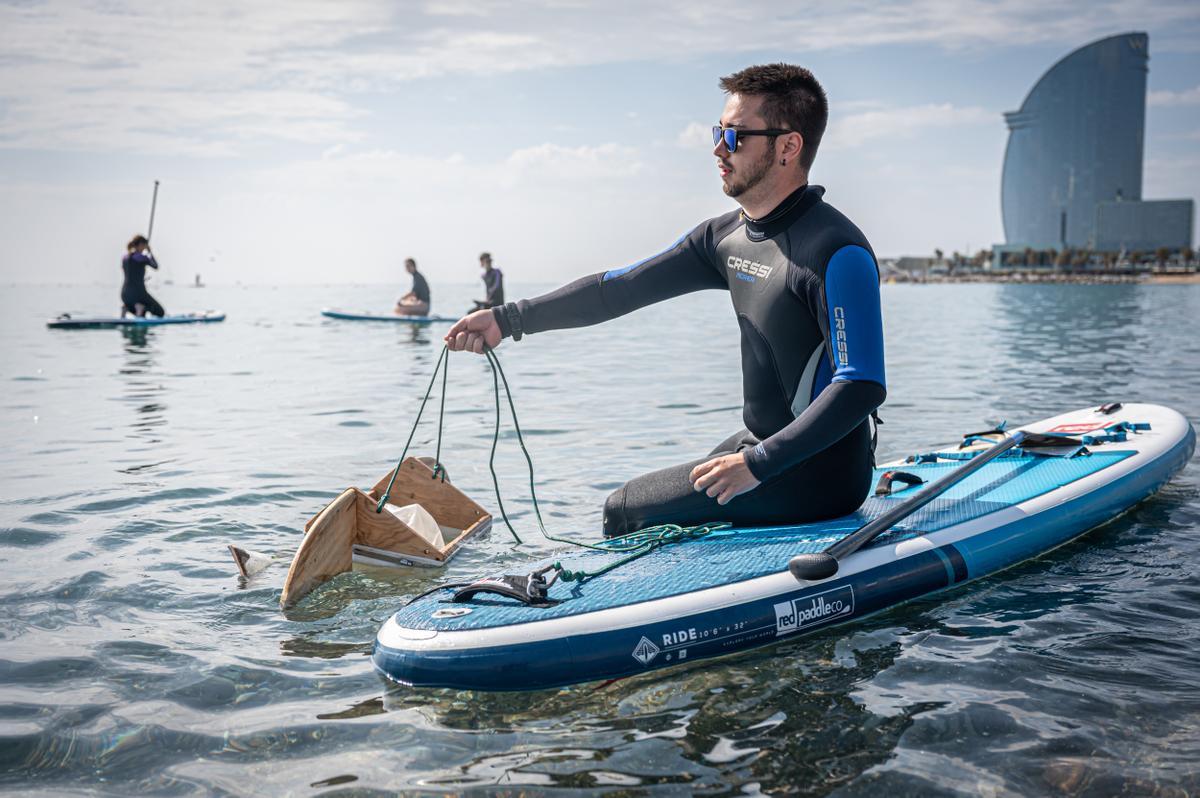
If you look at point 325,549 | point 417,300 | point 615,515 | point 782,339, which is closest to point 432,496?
point 325,549

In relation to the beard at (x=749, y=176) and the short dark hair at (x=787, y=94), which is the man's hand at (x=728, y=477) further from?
the short dark hair at (x=787, y=94)

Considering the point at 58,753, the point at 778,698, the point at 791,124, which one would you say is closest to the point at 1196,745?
the point at 778,698

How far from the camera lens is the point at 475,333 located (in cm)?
436

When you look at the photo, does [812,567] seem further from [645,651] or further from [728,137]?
[728,137]

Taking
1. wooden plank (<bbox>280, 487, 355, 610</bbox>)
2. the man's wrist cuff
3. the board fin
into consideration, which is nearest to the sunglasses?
the man's wrist cuff

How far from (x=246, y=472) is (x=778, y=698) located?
5752 mm

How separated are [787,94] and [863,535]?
1.88 metres

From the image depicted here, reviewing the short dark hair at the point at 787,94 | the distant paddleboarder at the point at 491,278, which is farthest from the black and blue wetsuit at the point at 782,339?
the distant paddleboarder at the point at 491,278

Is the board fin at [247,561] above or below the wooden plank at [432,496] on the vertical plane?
below

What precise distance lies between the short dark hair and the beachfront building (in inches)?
7979

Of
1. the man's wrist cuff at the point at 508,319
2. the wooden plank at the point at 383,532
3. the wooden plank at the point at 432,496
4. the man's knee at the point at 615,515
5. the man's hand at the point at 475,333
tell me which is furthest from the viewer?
the wooden plank at the point at 432,496

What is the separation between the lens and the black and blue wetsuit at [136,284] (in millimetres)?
21953

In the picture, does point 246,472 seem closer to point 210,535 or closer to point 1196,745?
point 210,535

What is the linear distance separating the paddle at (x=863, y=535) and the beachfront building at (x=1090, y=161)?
20162 centimetres
